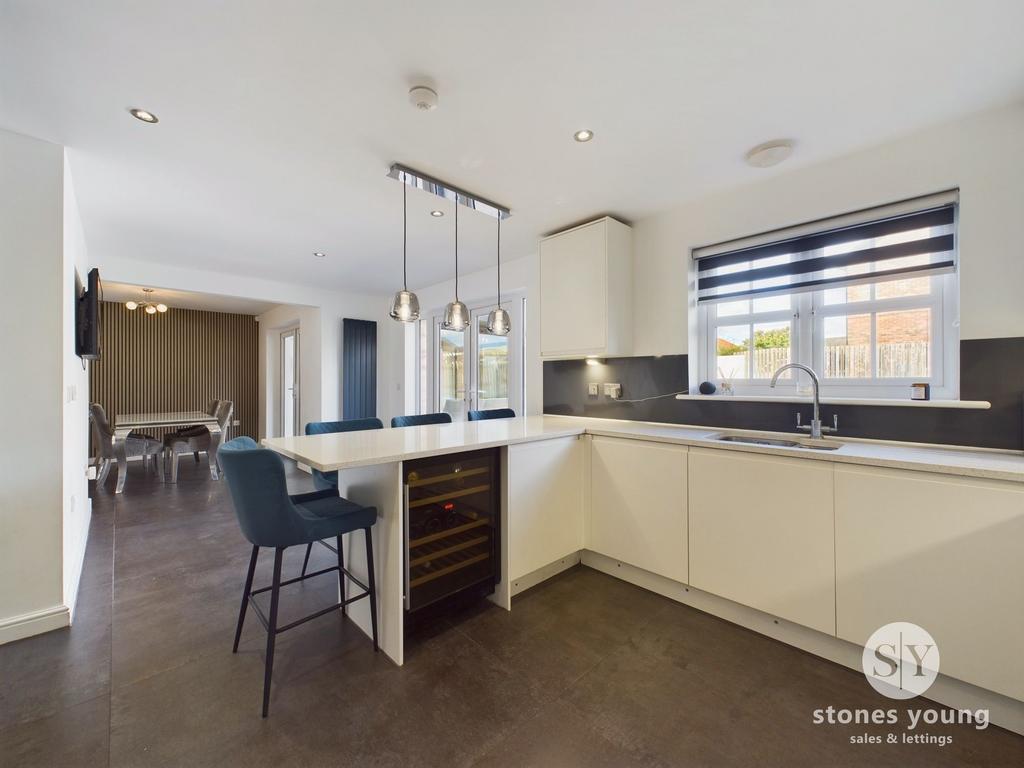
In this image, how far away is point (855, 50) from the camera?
4.99ft

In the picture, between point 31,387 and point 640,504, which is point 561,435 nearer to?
point 640,504

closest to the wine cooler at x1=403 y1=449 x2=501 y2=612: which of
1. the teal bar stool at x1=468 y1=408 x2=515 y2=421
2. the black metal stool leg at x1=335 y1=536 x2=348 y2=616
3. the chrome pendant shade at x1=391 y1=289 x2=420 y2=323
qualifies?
the black metal stool leg at x1=335 y1=536 x2=348 y2=616

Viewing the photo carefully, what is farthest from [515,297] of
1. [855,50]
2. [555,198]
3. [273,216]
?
[855,50]

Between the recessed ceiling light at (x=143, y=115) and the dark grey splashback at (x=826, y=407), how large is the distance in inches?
114

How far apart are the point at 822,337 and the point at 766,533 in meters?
1.23

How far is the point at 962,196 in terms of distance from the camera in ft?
6.31

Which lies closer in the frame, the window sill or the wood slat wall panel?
the window sill

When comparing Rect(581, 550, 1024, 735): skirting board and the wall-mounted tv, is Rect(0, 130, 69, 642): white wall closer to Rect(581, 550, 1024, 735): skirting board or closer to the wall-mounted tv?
the wall-mounted tv

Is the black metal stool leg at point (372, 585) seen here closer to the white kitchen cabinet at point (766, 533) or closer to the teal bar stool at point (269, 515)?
the teal bar stool at point (269, 515)

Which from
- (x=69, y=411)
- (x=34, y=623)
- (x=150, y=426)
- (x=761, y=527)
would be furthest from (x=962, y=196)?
(x=150, y=426)

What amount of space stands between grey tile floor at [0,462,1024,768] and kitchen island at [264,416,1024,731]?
0.61ft

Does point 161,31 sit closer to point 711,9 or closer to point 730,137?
point 711,9

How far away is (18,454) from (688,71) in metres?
3.44

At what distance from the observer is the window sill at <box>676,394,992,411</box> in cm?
188
